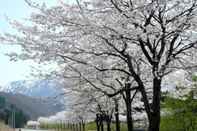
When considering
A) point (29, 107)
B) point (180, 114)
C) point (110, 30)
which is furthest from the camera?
point (29, 107)

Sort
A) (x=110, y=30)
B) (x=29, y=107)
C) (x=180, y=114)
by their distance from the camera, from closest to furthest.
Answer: (x=110, y=30), (x=180, y=114), (x=29, y=107)

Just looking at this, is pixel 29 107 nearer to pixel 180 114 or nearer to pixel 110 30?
pixel 180 114

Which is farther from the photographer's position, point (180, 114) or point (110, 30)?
point (180, 114)

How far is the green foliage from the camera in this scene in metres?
23.8

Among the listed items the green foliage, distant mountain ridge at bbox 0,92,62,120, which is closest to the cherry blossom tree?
the green foliage

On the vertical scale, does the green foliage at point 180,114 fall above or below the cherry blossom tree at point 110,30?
below

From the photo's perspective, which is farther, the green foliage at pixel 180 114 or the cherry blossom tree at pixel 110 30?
the green foliage at pixel 180 114

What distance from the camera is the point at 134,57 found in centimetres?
1236

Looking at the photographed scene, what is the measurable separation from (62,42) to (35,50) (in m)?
0.84

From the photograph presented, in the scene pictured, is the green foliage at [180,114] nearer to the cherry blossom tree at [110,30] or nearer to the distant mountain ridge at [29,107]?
the cherry blossom tree at [110,30]

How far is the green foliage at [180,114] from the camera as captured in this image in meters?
23.8

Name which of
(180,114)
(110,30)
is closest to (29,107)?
(180,114)

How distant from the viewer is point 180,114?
985 inches

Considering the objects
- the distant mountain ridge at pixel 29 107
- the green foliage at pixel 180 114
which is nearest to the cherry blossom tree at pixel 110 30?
the green foliage at pixel 180 114
